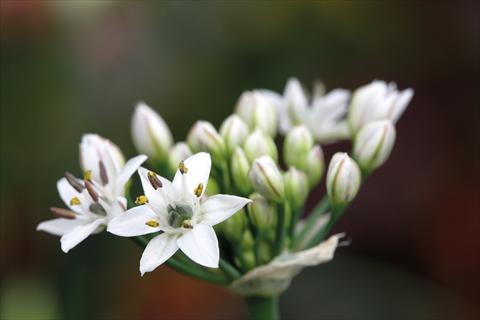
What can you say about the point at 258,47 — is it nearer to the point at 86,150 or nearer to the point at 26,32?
the point at 26,32

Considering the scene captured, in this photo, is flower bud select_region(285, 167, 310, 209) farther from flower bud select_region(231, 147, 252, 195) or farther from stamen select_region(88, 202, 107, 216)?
stamen select_region(88, 202, 107, 216)

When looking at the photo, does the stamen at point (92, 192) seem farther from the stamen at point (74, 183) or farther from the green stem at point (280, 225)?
the green stem at point (280, 225)

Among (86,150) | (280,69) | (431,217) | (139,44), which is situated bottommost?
(431,217)

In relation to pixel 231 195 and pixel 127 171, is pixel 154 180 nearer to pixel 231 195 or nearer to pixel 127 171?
pixel 127 171

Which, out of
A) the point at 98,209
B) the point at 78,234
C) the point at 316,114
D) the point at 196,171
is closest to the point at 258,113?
the point at 316,114

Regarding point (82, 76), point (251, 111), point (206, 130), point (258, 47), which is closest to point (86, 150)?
point (206, 130)

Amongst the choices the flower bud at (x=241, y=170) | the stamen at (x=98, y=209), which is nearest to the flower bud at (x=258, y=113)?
the flower bud at (x=241, y=170)

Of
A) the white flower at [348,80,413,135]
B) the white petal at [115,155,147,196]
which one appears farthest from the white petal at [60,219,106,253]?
the white flower at [348,80,413,135]

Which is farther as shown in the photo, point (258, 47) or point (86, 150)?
point (258, 47)
